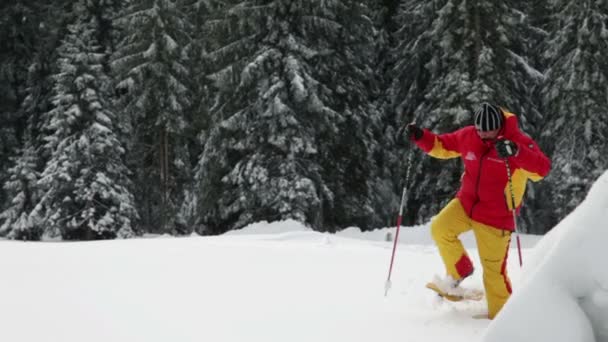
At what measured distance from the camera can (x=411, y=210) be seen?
20.2m

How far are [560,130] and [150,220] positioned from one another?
14860 mm

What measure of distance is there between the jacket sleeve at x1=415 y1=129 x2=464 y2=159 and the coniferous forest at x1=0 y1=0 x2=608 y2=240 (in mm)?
11020

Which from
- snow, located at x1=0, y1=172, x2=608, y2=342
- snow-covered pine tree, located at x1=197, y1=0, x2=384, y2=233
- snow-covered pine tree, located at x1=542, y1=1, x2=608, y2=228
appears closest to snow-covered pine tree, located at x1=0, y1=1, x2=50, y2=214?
snow-covered pine tree, located at x1=197, y1=0, x2=384, y2=233

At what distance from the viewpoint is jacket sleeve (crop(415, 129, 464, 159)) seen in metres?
4.92

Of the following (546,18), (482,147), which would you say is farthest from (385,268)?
(546,18)

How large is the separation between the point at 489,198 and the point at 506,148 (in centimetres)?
50

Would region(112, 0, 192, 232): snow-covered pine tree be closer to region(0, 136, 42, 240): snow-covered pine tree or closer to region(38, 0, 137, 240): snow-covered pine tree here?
region(38, 0, 137, 240): snow-covered pine tree

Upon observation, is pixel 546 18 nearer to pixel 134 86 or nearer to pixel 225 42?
pixel 225 42

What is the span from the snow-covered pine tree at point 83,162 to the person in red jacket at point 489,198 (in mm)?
17273

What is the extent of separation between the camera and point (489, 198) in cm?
464

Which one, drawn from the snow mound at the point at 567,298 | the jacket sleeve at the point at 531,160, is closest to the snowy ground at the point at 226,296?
the jacket sleeve at the point at 531,160

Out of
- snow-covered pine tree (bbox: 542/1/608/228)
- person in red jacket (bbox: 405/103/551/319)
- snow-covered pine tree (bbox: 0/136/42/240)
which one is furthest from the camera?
snow-covered pine tree (bbox: 0/136/42/240)

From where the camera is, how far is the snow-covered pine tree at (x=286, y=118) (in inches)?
650

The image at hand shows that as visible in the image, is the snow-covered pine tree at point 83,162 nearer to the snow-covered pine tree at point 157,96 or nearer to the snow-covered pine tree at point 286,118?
the snow-covered pine tree at point 157,96
